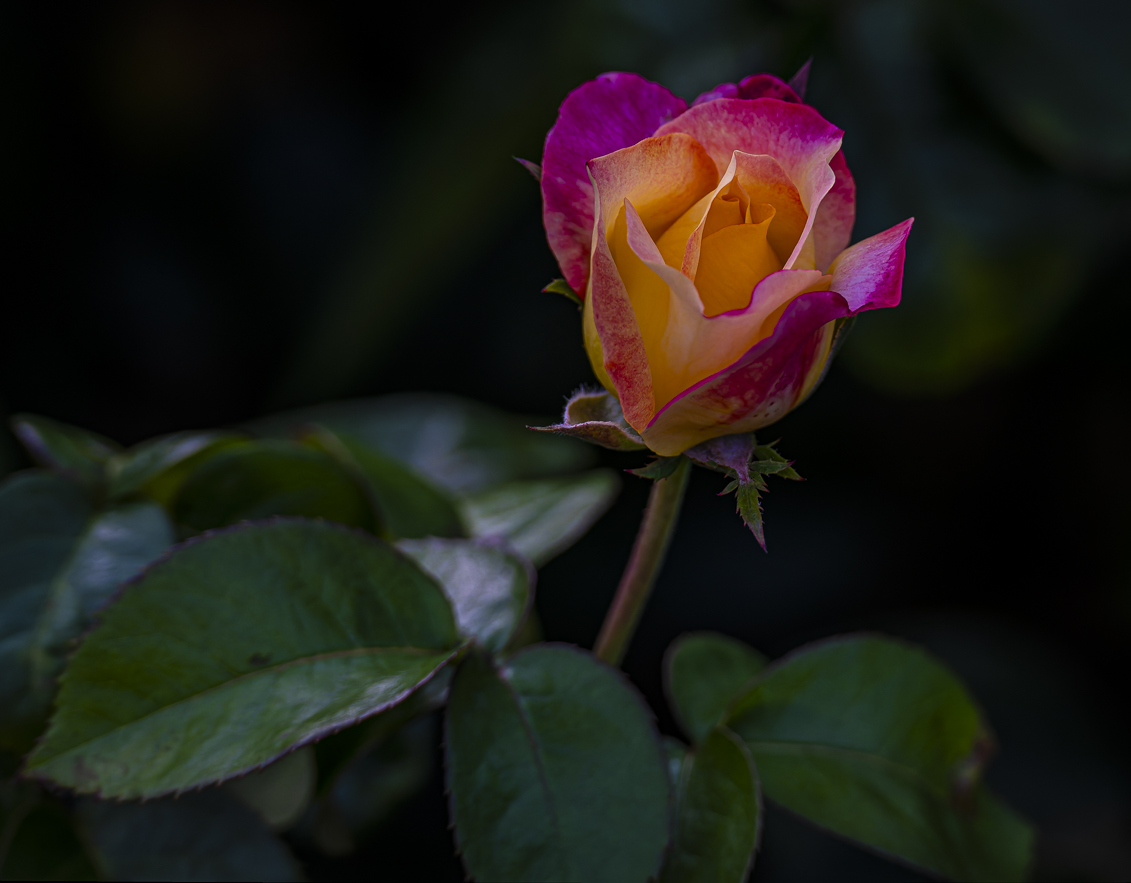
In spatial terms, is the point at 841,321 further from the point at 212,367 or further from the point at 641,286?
the point at 212,367

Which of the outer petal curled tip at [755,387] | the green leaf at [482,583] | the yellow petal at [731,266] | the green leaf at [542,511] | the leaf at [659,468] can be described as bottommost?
the green leaf at [542,511]

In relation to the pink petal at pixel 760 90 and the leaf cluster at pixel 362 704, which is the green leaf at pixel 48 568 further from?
the pink petal at pixel 760 90

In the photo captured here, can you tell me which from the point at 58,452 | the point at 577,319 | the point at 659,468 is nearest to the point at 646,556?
the point at 659,468

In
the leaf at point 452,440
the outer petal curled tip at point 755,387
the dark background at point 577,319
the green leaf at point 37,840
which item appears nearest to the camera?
the outer petal curled tip at point 755,387

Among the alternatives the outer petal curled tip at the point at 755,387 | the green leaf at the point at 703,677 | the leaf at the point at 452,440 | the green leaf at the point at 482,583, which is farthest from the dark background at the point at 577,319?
the outer petal curled tip at the point at 755,387

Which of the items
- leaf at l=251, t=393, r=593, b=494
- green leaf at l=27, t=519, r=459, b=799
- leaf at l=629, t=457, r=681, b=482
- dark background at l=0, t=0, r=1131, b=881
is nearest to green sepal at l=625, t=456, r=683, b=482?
leaf at l=629, t=457, r=681, b=482

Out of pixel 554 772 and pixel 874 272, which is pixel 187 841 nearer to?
pixel 554 772
